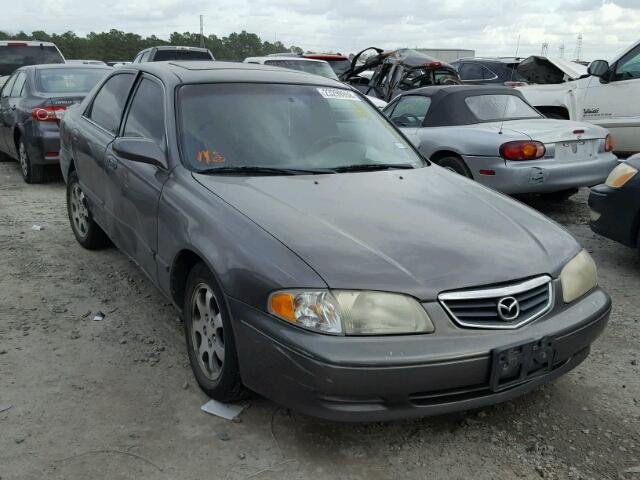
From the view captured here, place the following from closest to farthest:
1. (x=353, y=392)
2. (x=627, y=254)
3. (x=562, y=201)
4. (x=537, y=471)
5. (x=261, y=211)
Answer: (x=353, y=392) → (x=537, y=471) → (x=261, y=211) → (x=627, y=254) → (x=562, y=201)

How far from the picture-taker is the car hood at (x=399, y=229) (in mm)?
2480

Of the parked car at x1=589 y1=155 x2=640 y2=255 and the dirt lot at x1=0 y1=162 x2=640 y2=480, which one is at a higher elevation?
the parked car at x1=589 y1=155 x2=640 y2=255

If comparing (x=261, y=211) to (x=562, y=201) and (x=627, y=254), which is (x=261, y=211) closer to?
(x=627, y=254)

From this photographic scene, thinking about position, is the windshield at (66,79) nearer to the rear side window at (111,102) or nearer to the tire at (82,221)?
the tire at (82,221)

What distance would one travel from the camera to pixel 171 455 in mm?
2582

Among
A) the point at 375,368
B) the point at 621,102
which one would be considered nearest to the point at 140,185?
the point at 375,368

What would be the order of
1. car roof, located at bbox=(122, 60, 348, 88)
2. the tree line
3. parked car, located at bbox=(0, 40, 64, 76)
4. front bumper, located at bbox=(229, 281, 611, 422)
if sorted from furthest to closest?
the tree line → parked car, located at bbox=(0, 40, 64, 76) → car roof, located at bbox=(122, 60, 348, 88) → front bumper, located at bbox=(229, 281, 611, 422)

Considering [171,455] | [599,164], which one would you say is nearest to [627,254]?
[599,164]

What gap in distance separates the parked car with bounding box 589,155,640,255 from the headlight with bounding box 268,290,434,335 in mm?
2934

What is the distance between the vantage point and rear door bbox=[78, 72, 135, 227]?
430 centimetres

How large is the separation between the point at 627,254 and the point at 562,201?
2020 millimetres

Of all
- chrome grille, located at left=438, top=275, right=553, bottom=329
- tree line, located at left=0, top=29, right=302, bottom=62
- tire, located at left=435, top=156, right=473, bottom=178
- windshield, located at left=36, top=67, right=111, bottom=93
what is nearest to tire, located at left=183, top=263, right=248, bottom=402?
chrome grille, located at left=438, top=275, right=553, bottom=329

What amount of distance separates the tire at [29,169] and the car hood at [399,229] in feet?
18.2

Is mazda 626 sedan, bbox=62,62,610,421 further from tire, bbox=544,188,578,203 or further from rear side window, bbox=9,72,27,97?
rear side window, bbox=9,72,27,97
